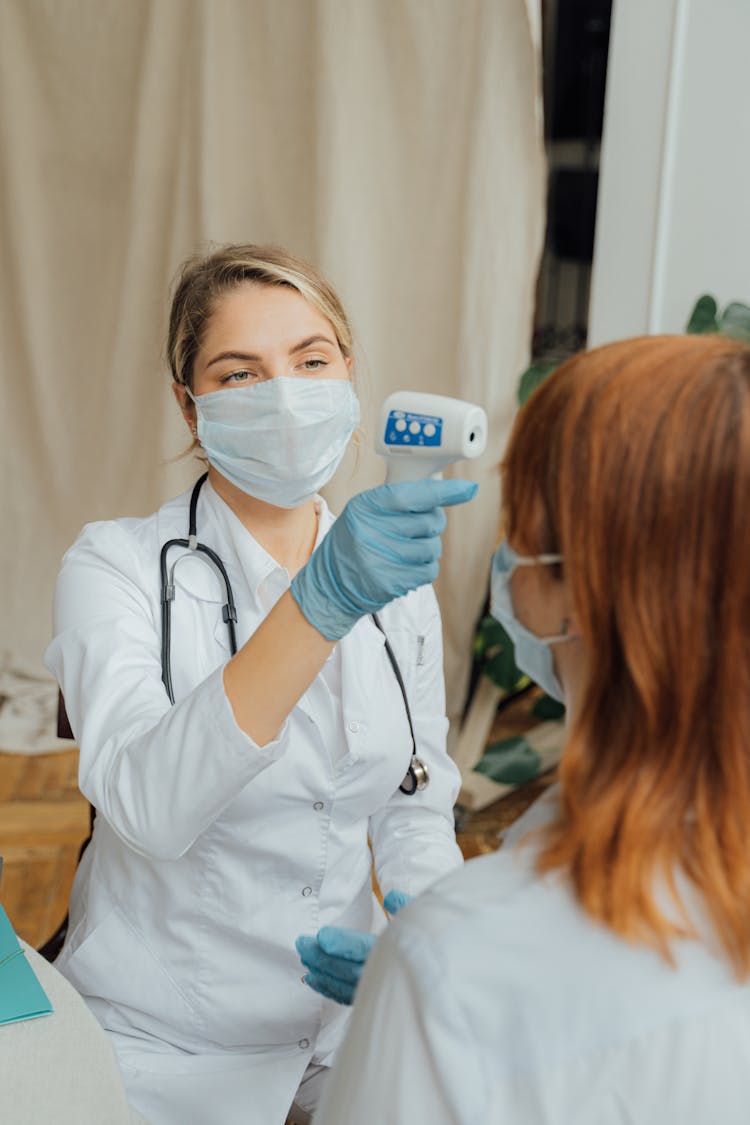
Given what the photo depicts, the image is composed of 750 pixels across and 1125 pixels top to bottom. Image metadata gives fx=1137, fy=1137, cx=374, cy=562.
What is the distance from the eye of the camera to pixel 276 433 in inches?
53.9

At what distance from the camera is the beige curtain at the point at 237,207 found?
8.93 ft

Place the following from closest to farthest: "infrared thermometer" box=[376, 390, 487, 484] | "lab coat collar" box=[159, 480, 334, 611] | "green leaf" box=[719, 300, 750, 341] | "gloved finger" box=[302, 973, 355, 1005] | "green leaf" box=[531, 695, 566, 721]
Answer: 1. "infrared thermometer" box=[376, 390, 487, 484]
2. "gloved finger" box=[302, 973, 355, 1005]
3. "lab coat collar" box=[159, 480, 334, 611]
4. "green leaf" box=[719, 300, 750, 341]
5. "green leaf" box=[531, 695, 566, 721]

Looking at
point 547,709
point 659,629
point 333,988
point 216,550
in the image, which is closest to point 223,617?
point 216,550

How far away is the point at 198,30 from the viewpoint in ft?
9.86

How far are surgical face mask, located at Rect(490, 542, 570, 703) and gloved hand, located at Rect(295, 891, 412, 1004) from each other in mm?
348

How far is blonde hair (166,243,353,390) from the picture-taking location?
144cm

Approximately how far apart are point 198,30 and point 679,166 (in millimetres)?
1354

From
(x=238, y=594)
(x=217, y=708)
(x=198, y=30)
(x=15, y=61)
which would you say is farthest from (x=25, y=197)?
(x=217, y=708)

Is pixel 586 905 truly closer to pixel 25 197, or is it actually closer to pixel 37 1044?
pixel 37 1044

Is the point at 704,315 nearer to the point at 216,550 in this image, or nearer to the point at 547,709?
the point at 547,709

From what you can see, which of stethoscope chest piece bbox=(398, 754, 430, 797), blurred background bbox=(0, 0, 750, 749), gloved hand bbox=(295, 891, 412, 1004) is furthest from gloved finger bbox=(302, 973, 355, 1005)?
blurred background bbox=(0, 0, 750, 749)

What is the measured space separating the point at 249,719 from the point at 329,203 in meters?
2.05

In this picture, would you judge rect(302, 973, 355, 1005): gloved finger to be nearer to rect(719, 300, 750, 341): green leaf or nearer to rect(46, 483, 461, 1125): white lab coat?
rect(46, 483, 461, 1125): white lab coat

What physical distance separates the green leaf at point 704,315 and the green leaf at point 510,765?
1103 millimetres
